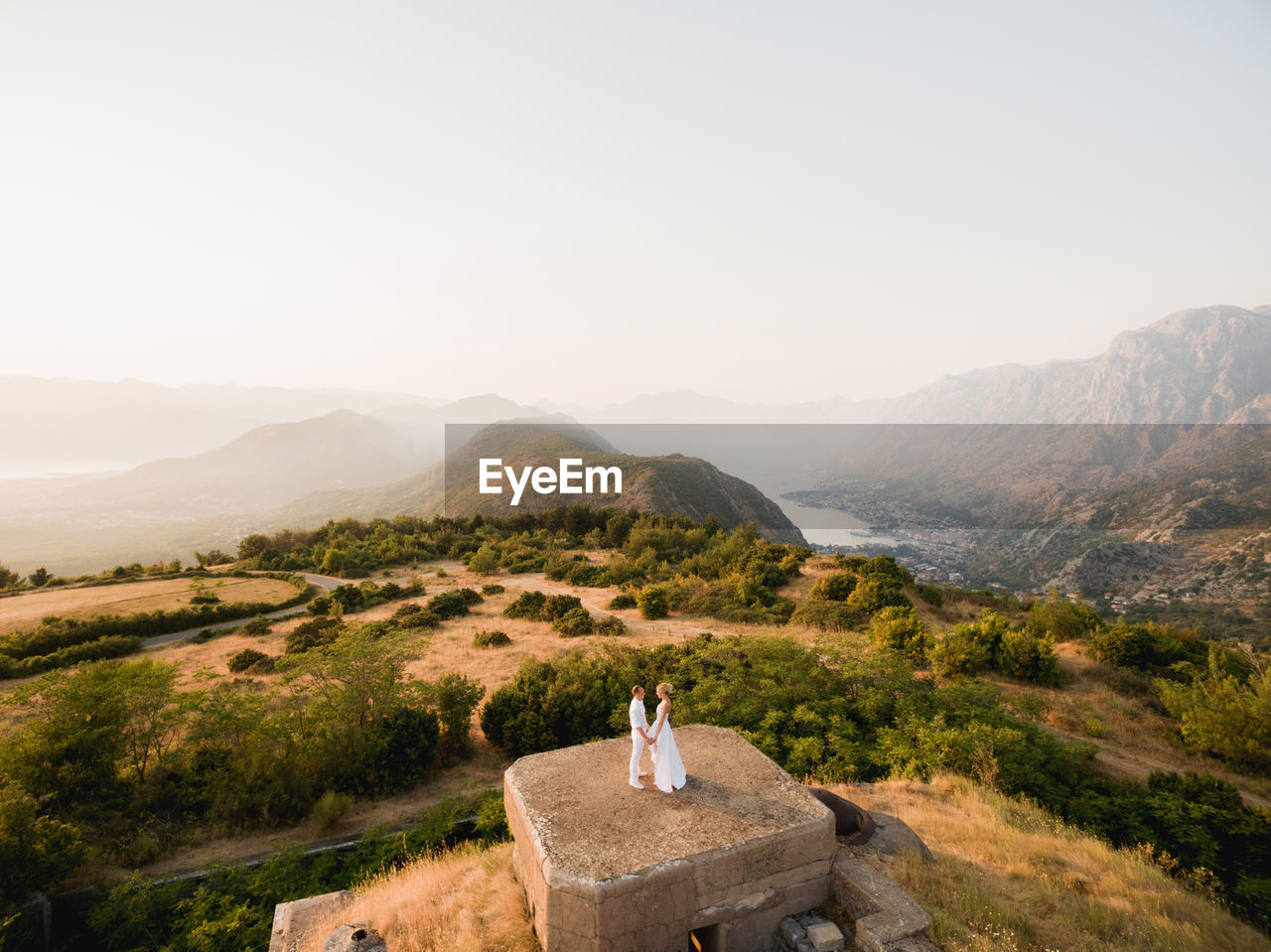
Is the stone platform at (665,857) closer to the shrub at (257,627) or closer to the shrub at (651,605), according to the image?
the shrub at (651,605)

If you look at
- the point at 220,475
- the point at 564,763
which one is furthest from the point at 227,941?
the point at 220,475

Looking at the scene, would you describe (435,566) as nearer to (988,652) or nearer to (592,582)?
(592,582)

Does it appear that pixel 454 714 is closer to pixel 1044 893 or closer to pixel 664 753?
pixel 664 753

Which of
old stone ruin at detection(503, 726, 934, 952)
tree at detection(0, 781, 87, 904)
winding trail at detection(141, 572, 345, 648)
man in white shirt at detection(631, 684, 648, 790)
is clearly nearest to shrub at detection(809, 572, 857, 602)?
old stone ruin at detection(503, 726, 934, 952)

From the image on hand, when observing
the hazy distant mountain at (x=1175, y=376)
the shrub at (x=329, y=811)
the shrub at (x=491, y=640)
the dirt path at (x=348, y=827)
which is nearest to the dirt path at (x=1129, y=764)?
the dirt path at (x=348, y=827)

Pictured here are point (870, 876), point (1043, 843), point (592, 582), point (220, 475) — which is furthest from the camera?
point (220, 475)

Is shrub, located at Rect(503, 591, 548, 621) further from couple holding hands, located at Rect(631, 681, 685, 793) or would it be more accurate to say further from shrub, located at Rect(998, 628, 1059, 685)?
couple holding hands, located at Rect(631, 681, 685, 793)
